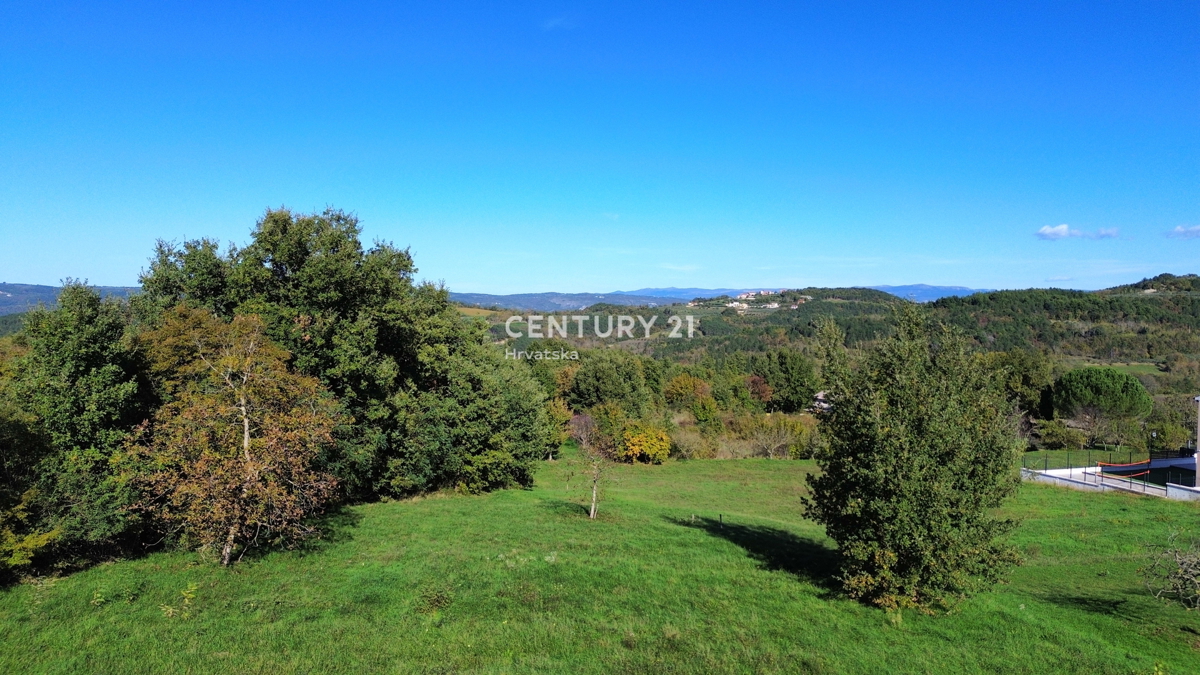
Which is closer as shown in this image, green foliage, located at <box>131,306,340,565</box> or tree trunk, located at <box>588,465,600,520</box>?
green foliage, located at <box>131,306,340,565</box>

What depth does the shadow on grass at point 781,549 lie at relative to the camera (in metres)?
14.9

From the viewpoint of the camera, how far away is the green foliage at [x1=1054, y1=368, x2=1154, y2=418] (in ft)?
172

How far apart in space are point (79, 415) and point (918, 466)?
17.1 m

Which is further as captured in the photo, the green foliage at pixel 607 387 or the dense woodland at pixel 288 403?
the green foliage at pixel 607 387

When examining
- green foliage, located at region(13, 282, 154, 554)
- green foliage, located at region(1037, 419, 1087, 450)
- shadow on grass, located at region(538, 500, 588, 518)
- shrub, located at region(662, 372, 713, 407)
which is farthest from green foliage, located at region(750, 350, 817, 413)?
green foliage, located at region(13, 282, 154, 554)

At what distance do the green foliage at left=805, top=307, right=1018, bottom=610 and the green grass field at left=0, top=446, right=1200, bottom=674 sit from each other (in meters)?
0.90

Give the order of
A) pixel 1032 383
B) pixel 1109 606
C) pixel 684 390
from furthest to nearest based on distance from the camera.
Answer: pixel 684 390
pixel 1032 383
pixel 1109 606

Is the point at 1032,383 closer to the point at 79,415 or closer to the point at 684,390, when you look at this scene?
the point at 684,390

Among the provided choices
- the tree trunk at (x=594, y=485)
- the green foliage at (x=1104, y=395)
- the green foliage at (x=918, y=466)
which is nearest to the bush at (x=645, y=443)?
the tree trunk at (x=594, y=485)

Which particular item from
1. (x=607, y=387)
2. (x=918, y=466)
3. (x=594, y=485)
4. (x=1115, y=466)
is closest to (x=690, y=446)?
(x=607, y=387)

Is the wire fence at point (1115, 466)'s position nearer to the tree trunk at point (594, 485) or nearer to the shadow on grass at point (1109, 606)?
the shadow on grass at point (1109, 606)

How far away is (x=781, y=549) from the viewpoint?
59.2 feet

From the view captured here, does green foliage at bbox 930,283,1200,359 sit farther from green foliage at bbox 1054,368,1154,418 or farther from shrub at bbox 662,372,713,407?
shrub at bbox 662,372,713,407

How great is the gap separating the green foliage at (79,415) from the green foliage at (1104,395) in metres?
66.6
